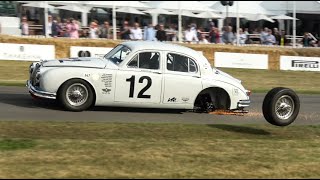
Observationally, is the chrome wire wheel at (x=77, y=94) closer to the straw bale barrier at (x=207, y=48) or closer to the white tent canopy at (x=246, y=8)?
the straw bale barrier at (x=207, y=48)

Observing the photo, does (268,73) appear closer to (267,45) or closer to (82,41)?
(267,45)

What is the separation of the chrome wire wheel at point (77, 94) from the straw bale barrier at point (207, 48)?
1258 centimetres

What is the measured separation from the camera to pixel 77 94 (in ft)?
35.5

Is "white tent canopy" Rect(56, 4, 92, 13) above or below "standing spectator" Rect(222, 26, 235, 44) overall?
above

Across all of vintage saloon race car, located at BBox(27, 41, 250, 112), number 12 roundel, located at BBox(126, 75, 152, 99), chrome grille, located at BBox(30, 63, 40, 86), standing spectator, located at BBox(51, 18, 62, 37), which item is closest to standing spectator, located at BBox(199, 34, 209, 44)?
standing spectator, located at BBox(51, 18, 62, 37)

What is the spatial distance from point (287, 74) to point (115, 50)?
48.2ft

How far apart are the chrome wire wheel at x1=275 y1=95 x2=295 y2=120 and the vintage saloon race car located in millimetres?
1534

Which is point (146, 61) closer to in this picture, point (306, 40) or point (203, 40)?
point (203, 40)

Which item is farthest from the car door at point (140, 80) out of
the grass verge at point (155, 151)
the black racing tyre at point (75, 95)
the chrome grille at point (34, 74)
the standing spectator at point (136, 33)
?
the standing spectator at point (136, 33)

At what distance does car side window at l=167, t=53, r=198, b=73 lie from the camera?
1135 centimetres

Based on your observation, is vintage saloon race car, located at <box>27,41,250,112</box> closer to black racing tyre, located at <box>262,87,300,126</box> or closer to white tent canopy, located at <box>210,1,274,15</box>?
black racing tyre, located at <box>262,87,300,126</box>

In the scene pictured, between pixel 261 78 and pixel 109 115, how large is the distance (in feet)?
43.5

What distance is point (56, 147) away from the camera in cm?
750

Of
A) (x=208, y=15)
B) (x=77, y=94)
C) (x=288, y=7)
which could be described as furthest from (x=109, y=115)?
(x=288, y=7)
